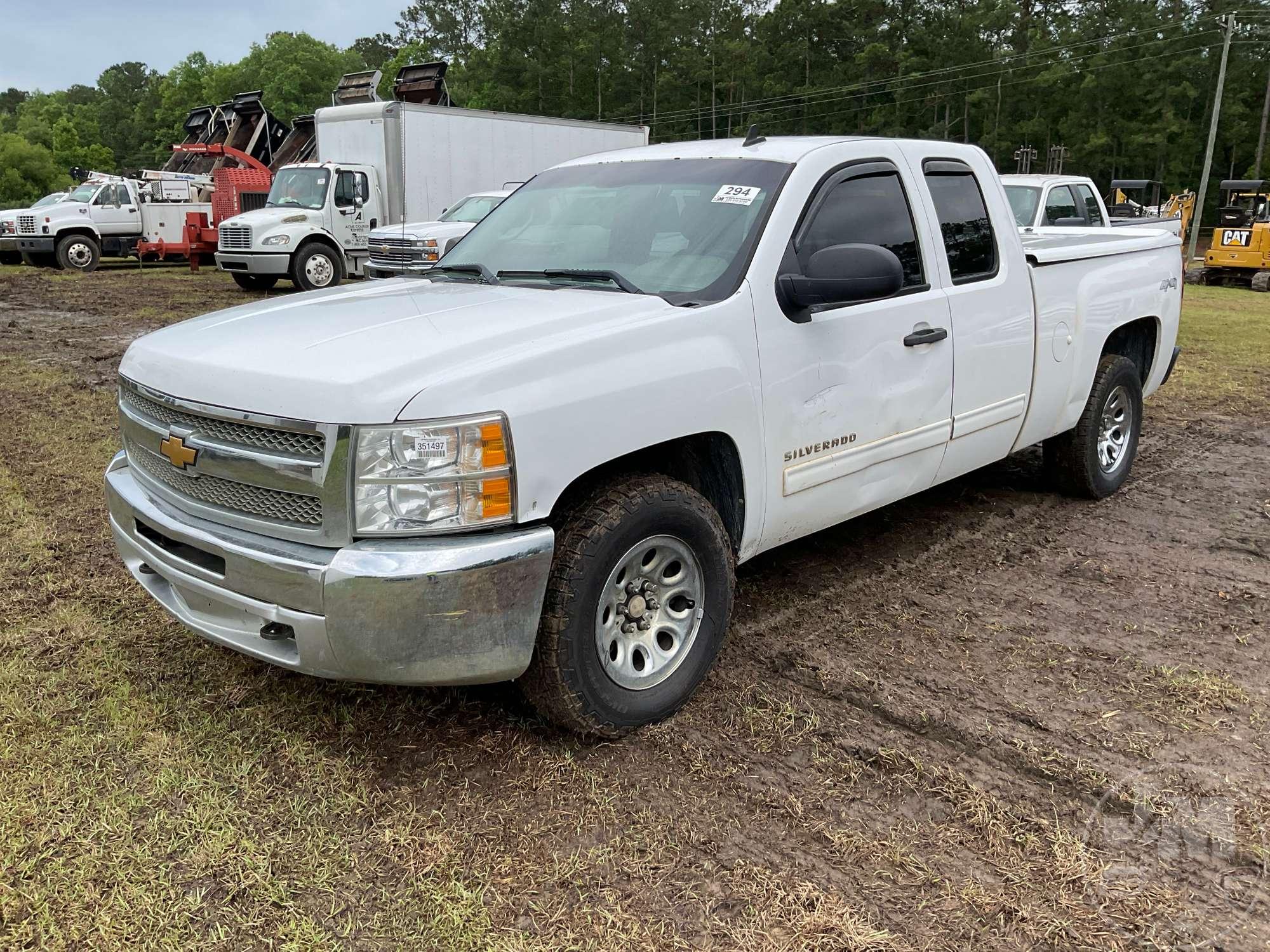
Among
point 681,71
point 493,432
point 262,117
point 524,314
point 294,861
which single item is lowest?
point 294,861

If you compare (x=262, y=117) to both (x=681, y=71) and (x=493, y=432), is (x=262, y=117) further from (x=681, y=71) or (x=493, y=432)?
(x=681, y=71)

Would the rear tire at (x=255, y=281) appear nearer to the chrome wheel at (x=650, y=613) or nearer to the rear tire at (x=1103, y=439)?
the rear tire at (x=1103, y=439)

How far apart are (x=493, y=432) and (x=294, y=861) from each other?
4.08 feet

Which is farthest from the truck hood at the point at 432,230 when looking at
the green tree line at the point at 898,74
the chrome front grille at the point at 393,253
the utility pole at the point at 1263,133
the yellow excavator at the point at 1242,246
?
the utility pole at the point at 1263,133

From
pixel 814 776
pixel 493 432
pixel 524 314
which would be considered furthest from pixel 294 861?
pixel 524 314

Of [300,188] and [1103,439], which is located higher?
[300,188]

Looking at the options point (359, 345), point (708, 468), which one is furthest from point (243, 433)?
point (708, 468)

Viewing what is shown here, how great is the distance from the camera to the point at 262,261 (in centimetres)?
1769

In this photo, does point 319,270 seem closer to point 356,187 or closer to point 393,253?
point 356,187

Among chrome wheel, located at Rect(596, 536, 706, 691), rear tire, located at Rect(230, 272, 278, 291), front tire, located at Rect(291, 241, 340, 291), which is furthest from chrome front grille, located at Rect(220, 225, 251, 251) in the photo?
chrome wheel, located at Rect(596, 536, 706, 691)

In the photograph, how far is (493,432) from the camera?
2641mm

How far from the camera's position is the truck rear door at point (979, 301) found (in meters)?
4.27

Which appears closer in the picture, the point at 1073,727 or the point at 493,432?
the point at 493,432

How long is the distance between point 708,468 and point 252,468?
4.84 ft
